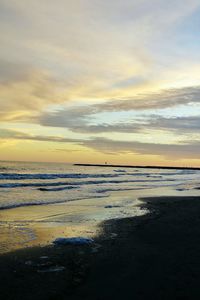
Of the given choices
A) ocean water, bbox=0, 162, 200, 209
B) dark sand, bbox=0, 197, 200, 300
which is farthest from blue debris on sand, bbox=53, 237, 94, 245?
ocean water, bbox=0, 162, 200, 209

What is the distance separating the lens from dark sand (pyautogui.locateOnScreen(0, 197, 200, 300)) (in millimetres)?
7020

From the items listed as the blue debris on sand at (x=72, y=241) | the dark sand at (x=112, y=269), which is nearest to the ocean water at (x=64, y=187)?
the blue debris on sand at (x=72, y=241)

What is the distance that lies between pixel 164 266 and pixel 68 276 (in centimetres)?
233

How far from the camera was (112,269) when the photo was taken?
337 inches

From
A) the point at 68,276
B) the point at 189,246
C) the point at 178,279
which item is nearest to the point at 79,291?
the point at 68,276

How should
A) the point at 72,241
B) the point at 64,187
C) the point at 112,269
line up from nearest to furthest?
the point at 112,269 < the point at 72,241 < the point at 64,187

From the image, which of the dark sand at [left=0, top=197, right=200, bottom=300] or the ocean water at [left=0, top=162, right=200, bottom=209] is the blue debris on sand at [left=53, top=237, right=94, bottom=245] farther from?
the ocean water at [left=0, top=162, right=200, bottom=209]

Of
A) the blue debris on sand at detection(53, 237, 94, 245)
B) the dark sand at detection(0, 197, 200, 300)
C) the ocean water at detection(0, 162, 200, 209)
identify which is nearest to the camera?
the dark sand at detection(0, 197, 200, 300)

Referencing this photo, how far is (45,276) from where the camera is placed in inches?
310

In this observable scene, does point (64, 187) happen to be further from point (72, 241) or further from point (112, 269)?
point (112, 269)

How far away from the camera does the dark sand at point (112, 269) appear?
702 centimetres

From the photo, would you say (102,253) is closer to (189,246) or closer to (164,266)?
(164,266)

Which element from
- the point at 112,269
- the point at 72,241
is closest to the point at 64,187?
the point at 72,241

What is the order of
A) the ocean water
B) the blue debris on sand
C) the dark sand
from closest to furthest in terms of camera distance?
the dark sand → the blue debris on sand → the ocean water
